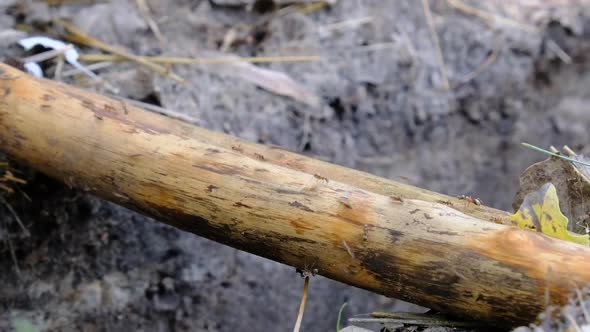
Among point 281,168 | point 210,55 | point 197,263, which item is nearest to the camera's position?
point 281,168

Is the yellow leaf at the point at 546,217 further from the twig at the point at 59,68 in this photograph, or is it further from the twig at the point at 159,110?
the twig at the point at 59,68

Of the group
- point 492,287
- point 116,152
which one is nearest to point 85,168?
point 116,152

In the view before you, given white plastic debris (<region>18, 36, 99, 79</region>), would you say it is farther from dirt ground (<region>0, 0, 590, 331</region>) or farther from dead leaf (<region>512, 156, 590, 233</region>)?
dead leaf (<region>512, 156, 590, 233</region>)

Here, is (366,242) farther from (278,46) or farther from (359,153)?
(278,46)

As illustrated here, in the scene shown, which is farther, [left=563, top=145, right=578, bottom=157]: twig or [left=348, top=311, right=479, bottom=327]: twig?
[left=563, top=145, right=578, bottom=157]: twig

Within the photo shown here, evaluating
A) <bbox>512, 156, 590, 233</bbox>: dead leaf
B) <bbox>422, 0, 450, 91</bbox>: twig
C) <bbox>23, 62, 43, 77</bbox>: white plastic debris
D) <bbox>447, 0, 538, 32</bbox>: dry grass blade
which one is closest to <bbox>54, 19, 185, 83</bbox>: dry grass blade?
<bbox>23, 62, 43, 77</bbox>: white plastic debris

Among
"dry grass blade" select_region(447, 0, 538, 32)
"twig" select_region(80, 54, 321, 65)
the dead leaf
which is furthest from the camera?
"dry grass blade" select_region(447, 0, 538, 32)

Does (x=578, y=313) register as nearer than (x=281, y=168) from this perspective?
Yes
